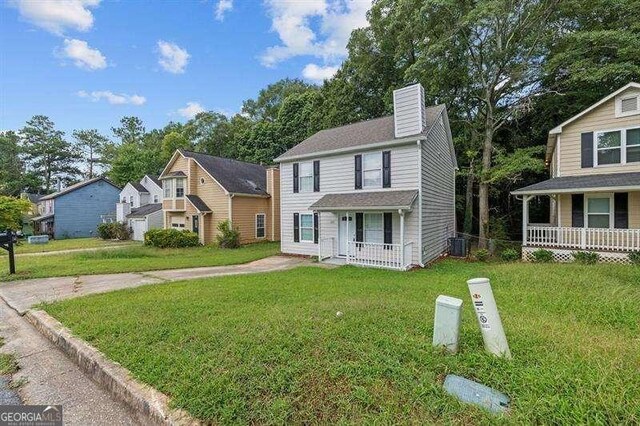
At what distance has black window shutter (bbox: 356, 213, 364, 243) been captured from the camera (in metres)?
12.2

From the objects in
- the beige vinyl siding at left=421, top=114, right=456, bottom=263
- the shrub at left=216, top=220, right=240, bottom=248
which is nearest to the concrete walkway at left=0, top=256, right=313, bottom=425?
the shrub at left=216, top=220, right=240, bottom=248

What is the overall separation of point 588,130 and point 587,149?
759 millimetres

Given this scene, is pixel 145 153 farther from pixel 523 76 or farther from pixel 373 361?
pixel 373 361

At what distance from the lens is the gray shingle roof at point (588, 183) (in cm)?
984

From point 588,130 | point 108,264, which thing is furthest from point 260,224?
point 588,130

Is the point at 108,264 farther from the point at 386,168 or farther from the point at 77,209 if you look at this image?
the point at 77,209

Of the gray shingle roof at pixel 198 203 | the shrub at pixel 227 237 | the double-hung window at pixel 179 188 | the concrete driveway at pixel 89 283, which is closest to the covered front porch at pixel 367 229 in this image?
the concrete driveway at pixel 89 283

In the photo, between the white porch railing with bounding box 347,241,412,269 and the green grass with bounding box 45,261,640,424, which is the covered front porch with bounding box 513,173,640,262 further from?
the white porch railing with bounding box 347,241,412,269

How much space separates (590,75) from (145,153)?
44445 mm

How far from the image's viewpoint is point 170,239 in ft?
59.1

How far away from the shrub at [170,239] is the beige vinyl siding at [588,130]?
790 inches

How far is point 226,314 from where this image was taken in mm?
5172

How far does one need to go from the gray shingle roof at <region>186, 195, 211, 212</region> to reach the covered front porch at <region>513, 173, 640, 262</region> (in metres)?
17.5

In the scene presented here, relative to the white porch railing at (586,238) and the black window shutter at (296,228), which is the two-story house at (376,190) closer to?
the black window shutter at (296,228)
